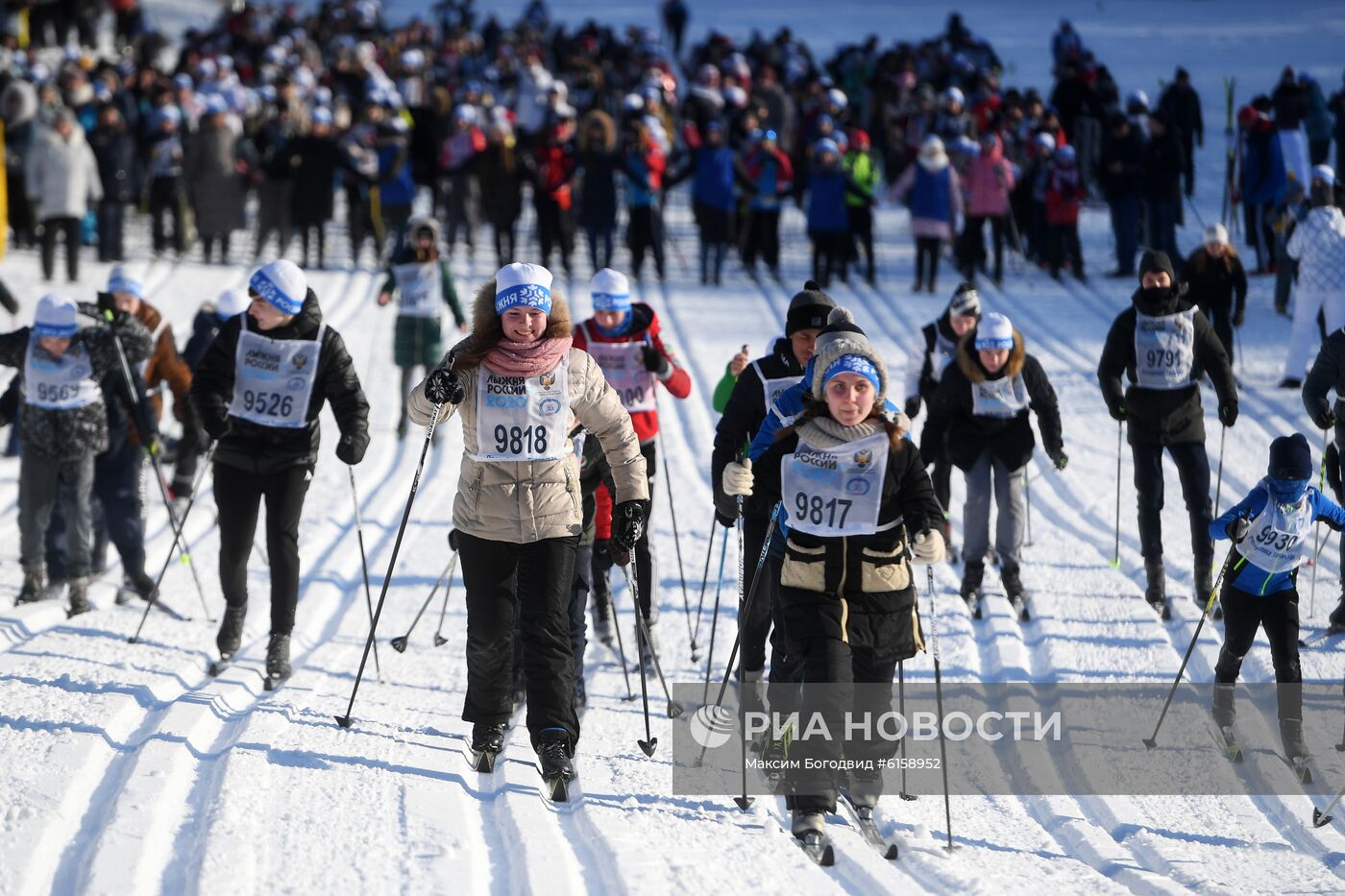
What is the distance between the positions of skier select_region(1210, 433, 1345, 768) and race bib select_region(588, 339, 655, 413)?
2.69m

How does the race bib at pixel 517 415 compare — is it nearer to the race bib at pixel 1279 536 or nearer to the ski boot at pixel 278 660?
the ski boot at pixel 278 660

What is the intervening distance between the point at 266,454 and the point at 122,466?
7.13ft

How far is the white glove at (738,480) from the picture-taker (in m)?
6.25

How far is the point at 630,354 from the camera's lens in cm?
823

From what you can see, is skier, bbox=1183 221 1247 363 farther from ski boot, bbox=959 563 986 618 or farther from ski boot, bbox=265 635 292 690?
ski boot, bbox=265 635 292 690

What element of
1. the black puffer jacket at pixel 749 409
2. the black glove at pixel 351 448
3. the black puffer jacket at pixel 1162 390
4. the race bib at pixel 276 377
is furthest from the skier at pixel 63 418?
Answer: the black puffer jacket at pixel 1162 390

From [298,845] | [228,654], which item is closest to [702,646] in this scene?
[228,654]

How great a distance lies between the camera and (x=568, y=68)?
29219 mm

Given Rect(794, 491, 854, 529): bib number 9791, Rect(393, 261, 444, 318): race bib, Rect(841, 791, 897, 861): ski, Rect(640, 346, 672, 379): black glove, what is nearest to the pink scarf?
Rect(794, 491, 854, 529): bib number 9791

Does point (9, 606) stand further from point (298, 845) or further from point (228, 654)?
point (298, 845)

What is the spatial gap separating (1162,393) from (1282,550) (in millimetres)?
1999

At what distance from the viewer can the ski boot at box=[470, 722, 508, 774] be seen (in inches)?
253

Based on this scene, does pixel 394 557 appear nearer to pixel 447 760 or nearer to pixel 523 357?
pixel 447 760

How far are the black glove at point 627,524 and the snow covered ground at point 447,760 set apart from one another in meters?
0.94
